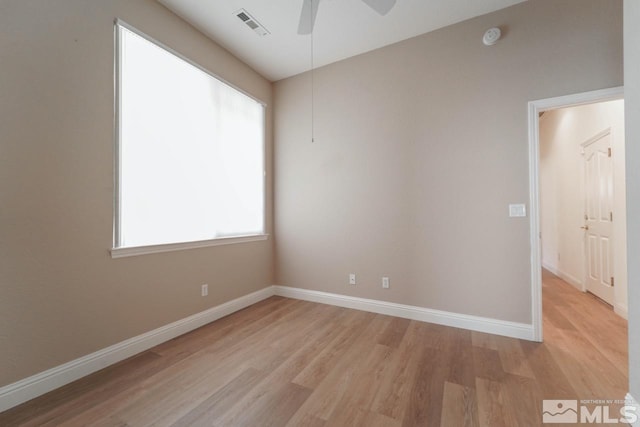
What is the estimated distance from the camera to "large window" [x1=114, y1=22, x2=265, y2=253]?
6.84 ft

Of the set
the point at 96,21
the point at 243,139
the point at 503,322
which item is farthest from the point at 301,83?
the point at 503,322

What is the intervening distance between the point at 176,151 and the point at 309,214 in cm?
173

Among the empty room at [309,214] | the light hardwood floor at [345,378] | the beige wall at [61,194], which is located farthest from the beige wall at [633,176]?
the beige wall at [61,194]

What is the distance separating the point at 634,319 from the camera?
1.39 m

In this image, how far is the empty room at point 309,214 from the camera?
155 cm

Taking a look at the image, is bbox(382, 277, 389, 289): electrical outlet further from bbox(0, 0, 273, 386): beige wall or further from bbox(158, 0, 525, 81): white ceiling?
bbox(158, 0, 525, 81): white ceiling

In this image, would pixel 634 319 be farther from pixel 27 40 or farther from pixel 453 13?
pixel 27 40

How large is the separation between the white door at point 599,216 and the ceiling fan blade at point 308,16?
3828mm

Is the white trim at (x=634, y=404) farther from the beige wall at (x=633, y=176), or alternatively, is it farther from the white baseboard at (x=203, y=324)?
the white baseboard at (x=203, y=324)

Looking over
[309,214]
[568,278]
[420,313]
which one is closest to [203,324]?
[309,214]

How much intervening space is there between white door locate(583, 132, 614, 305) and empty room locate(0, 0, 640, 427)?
1.7 inches

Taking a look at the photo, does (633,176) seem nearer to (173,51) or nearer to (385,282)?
(385,282)

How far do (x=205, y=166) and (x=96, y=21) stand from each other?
4.36ft

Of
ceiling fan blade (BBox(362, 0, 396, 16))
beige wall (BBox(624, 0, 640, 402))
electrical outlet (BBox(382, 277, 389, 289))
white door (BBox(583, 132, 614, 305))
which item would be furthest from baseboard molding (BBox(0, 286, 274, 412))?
white door (BBox(583, 132, 614, 305))
